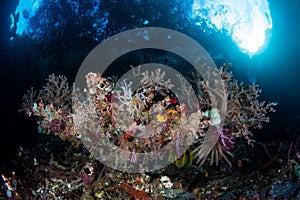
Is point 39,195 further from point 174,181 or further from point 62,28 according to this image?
point 62,28

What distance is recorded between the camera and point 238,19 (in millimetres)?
8492

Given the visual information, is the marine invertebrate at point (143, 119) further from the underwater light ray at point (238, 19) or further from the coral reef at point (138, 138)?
the underwater light ray at point (238, 19)

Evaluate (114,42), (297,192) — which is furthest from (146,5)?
(297,192)

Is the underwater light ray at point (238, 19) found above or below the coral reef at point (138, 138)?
above

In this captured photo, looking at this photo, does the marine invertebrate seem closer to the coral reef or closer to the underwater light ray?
the coral reef

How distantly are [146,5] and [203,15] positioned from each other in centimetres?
180

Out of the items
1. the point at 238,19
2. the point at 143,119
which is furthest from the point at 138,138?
the point at 238,19

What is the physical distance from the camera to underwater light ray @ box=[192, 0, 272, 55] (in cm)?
813

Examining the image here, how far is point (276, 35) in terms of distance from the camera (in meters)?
13.9

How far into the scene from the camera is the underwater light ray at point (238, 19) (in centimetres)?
813

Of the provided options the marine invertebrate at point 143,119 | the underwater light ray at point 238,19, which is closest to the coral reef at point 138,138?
the marine invertebrate at point 143,119

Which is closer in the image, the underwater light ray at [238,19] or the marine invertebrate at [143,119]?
the marine invertebrate at [143,119]

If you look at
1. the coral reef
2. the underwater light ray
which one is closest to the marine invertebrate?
the coral reef

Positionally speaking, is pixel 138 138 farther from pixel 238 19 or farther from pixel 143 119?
pixel 238 19
